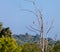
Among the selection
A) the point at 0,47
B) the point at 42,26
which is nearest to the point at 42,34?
the point at 42,26

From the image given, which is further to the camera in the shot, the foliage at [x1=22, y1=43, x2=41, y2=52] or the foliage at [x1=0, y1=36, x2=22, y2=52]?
A: the foliage at [x1=22, y1=43, x2=41, y2=52]

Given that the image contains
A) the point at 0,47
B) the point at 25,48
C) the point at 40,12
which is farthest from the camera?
the point at 25,48

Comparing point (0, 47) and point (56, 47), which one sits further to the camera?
point (56, 47)

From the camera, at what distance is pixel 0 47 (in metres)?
30.7

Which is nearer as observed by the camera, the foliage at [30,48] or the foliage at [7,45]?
the foliage at [7,45]

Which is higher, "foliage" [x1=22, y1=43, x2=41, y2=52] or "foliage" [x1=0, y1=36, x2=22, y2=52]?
"foliage" [x1=0, y1=36, x2=22, y2=52]

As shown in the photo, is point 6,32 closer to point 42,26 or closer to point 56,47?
point 56,47

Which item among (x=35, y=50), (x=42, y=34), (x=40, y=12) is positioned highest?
(x=40, y=12)

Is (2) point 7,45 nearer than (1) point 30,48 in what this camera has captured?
Yes

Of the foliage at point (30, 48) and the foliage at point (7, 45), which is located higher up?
the foliage at point (7, 45)

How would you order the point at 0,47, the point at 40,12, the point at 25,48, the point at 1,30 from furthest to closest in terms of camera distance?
the point at 1,30, the point at 25,48, the point at 0,47, the point at 40,12

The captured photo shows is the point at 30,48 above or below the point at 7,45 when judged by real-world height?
below

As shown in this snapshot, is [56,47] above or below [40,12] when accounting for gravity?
below

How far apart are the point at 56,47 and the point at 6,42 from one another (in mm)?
13353
